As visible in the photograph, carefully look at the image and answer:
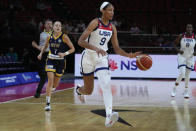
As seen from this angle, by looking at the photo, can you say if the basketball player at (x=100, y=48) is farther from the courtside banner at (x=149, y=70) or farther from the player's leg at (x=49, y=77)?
the courtside banner at (x=149, y=70)

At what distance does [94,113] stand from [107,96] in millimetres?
1998

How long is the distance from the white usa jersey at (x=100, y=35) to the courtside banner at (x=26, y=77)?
31.1 feet

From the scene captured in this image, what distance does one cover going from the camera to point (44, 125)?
21.5 feet

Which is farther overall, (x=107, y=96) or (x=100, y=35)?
(x=100, y=35)

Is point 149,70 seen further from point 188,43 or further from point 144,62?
point 144,62

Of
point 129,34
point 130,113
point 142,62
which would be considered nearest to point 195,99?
point 130,113

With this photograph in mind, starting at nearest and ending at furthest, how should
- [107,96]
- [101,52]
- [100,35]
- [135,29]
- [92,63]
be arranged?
1. [101,52]
2. [107,96]
3. [100,35]
4. [92,63]
5. [135,29]

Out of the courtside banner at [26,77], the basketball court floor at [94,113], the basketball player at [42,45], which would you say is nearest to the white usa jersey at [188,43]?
the basketball court floor at [94,113]

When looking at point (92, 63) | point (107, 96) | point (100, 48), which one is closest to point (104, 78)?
point (107, 96)

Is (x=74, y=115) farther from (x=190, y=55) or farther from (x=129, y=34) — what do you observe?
(x=129, y=34)

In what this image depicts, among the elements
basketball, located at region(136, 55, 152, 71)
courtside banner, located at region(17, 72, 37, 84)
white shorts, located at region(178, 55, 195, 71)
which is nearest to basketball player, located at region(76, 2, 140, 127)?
basketball, located at region(136, 55, 152, 71)

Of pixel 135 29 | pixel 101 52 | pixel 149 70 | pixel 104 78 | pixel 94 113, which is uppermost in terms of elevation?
pixel 135 29

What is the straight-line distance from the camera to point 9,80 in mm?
14602

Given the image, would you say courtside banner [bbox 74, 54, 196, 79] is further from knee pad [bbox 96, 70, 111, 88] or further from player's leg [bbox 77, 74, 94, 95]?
knee pad [bbox 96, 70, 111, 88]
